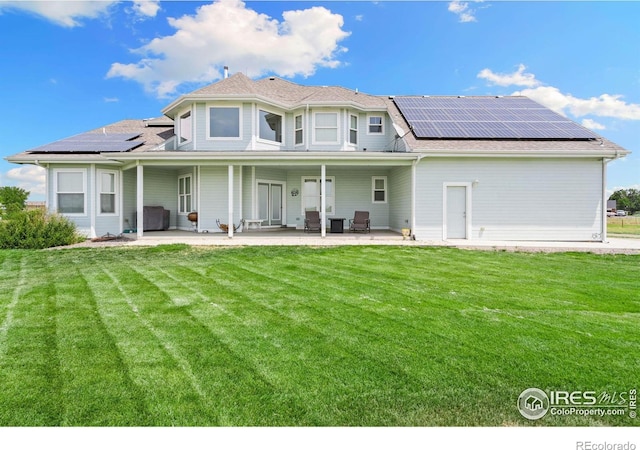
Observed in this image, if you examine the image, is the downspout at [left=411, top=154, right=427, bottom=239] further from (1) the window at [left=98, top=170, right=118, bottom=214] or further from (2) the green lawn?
(1) the window at [left=98, top=170, right=118, bottom=214]

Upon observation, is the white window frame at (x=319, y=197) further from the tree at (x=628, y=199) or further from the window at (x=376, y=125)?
the tree at (x=628, y=199)

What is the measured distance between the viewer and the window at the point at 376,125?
17.0m

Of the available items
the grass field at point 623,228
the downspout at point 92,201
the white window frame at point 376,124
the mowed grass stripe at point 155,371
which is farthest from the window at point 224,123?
the grass field at point 623,228

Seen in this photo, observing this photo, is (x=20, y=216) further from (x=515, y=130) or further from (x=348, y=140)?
(x=515, y=130)

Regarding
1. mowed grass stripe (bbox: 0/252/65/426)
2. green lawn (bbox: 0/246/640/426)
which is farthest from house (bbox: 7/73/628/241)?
mowed grass stripe (bbox: 0/252/65/426)

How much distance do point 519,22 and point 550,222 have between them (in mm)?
7125

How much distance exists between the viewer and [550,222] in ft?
42.9

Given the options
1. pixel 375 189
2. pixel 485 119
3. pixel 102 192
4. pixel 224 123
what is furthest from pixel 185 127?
pixel 485 119

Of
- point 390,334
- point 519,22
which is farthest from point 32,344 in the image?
point 519,22

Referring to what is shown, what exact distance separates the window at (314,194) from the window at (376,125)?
3.12 meters

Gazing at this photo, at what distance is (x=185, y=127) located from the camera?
52.0 feet

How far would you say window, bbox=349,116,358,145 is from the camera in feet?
54.0

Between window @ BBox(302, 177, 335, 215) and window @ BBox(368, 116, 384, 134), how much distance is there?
10.2 ft

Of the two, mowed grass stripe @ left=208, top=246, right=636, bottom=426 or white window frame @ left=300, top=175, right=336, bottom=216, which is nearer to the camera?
mowed grass stripe @ left=208, top=246, right=636, bottom=426
